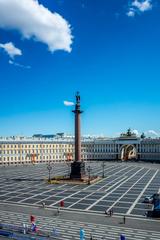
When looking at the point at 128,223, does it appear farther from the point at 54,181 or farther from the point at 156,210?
the point at 54,181

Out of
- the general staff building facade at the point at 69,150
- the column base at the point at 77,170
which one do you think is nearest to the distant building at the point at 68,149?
the general staff building facade at the point at 69,150

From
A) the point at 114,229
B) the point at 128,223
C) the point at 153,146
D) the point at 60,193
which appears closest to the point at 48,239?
the point at 114,229

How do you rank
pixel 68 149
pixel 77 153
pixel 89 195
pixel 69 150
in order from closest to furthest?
pixel 89 195, pixel 77 153, pixel 68 149, pixel 69 150

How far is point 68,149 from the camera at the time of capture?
Answer: 141375 mm

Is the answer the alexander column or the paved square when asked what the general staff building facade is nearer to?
the alexander column

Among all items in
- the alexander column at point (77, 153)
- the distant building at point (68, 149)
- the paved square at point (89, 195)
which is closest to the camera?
the paved square at point (89, 195)

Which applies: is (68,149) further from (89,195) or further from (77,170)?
(89,195)

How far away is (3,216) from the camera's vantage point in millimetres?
35188

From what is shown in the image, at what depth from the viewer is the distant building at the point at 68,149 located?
124m

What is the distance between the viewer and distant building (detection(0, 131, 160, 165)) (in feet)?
406

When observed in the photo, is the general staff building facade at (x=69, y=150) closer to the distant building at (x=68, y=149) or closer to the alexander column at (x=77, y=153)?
the distant building at (x=68, y=149)

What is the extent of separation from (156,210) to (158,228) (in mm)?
5242

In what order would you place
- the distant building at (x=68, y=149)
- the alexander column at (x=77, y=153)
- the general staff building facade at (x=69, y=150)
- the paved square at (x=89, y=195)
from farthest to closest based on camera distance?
the distant building at (x=68, y=149) < the general staff building facade at (x=69, y=150) < the alexander column at (x=77, y=153) < the paved square at (x=89, y=195)

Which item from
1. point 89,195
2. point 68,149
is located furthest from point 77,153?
point 68,149
